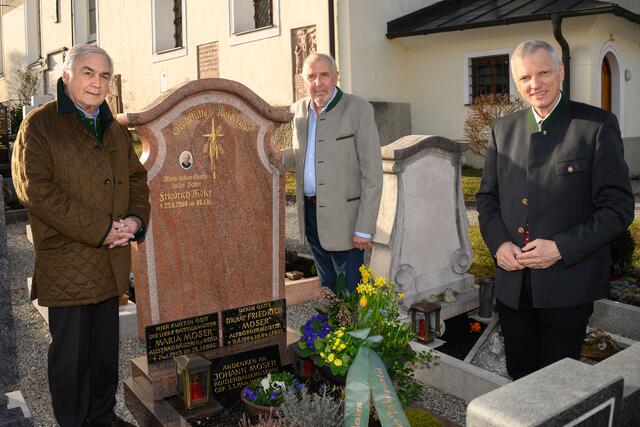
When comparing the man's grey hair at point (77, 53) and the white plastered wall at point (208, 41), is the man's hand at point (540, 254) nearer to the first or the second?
the man's grey hair at point (77, 53)

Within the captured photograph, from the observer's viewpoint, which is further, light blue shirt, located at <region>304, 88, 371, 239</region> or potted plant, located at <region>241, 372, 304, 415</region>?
light blue shirt, located at <region>304, 88, 371, 239</region>

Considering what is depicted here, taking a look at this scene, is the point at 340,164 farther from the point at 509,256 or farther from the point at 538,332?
the point at 538,332

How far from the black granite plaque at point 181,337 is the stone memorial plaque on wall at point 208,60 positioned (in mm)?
13863

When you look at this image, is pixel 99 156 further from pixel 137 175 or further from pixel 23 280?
pixel 23 280

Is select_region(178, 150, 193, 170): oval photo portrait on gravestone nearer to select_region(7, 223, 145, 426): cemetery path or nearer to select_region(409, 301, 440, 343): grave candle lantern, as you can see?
select_region(7, 223, 145, 426): cemetery path

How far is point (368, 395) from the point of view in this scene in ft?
9.07

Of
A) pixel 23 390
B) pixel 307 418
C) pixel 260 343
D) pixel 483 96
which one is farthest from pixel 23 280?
pixel 483 96

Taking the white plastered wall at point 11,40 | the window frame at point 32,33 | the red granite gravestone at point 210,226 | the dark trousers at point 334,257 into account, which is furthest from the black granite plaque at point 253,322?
the white plastered wall at point 11,40

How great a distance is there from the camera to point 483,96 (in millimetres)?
13328

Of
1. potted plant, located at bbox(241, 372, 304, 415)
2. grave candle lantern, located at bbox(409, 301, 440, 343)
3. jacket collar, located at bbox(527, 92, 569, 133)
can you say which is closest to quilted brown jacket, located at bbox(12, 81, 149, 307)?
potted plant, located at bbox(241, 372, 304, 415)

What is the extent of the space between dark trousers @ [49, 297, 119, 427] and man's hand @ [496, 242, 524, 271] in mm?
1924

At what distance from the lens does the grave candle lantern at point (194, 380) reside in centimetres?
340

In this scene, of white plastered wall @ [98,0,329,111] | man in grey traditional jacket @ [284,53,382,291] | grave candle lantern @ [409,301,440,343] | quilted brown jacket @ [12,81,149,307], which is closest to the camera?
quilted brown jacket @ [12,81,149,307]

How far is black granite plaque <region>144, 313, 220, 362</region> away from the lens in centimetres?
363
